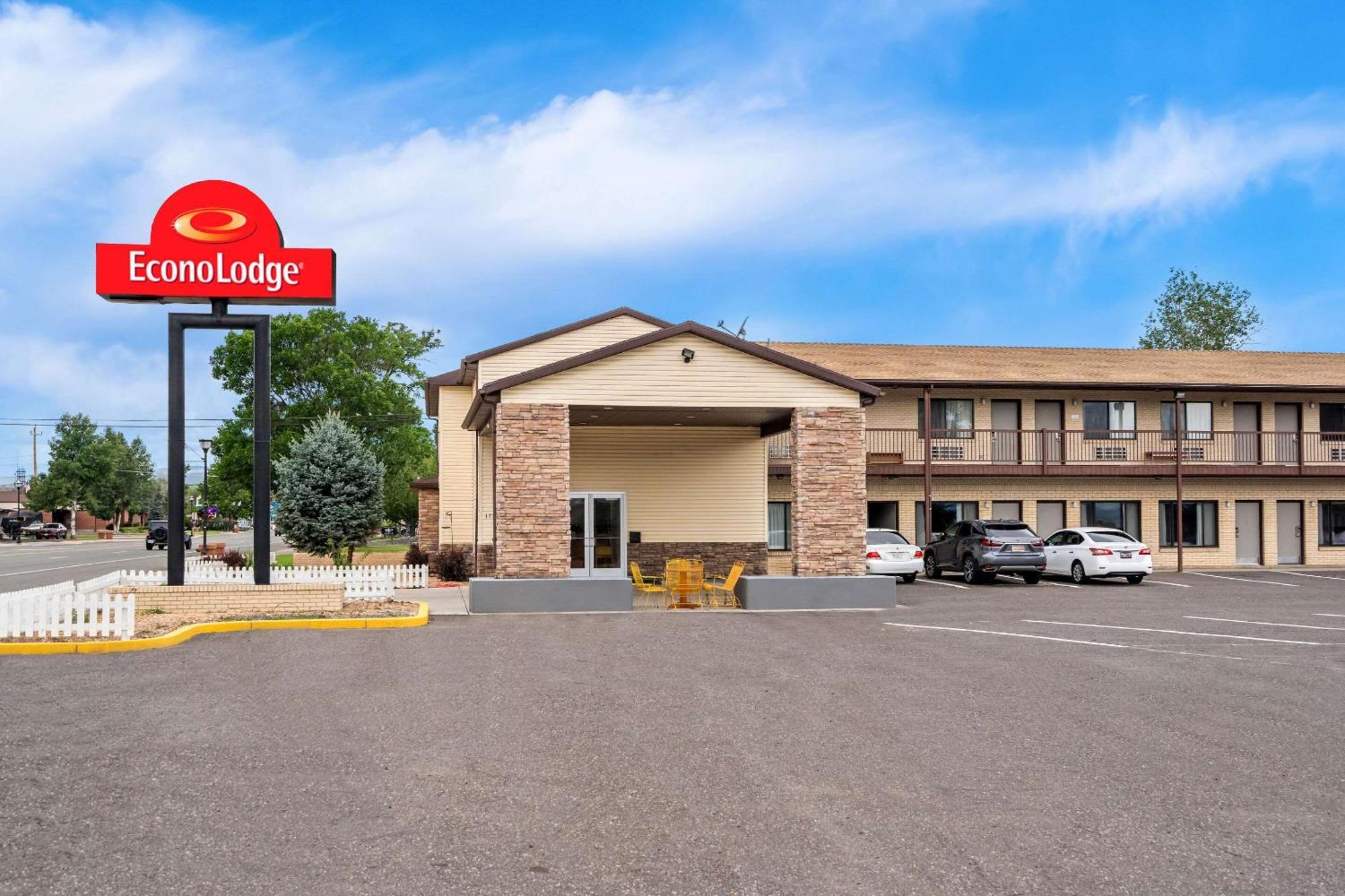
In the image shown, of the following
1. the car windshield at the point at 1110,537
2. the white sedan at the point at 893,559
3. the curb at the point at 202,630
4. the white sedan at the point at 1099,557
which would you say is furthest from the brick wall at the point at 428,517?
the car windshield at the point at 1110,537

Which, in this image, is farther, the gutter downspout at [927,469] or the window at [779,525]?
the window at [779,525]

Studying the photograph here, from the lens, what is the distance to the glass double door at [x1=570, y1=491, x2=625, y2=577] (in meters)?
22.8

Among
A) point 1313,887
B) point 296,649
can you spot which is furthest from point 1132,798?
point 296,649

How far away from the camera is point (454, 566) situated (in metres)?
26.3

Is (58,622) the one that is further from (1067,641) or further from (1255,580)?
(1255,580)

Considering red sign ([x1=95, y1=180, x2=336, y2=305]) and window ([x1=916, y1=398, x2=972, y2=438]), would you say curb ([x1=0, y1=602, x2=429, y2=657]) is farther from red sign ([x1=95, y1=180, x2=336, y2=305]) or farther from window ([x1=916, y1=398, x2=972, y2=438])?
window ([x1=916, y1=398, x2=972, y2=438])

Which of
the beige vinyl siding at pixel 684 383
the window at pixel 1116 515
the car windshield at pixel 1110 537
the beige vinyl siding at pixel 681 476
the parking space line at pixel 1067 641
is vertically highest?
the beige vinyl siding at pixel 684 383

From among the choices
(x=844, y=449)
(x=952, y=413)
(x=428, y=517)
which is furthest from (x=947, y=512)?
(x=428, y=517)

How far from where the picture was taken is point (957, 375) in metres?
30.6

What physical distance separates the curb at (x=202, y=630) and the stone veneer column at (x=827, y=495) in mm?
7135

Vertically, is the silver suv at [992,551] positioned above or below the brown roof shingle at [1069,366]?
below

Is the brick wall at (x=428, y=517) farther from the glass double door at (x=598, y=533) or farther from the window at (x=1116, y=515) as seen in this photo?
the window at (x=1116, y=515)

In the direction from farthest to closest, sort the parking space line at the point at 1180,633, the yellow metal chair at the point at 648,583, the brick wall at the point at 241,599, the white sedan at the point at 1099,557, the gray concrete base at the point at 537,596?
the white sedan at the point at 1099,557, the yellow metal chair at the point at 648,583, the gray concrete base at the point at 537,596, the brick wall at the point at 241,599, the parking space line at the point at 1180,633

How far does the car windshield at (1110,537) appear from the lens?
84.5 feet
